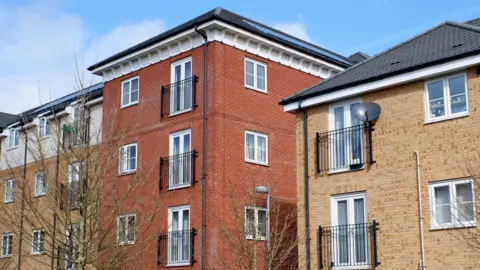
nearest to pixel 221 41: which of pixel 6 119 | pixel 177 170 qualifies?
pixel 177 170

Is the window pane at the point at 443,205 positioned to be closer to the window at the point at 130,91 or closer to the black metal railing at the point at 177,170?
the black metal railing at the point at 177,170

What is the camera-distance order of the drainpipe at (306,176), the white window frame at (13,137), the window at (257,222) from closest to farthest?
the drainpipe at (306,176), the window at (257,222), the white window frame at (13,137)

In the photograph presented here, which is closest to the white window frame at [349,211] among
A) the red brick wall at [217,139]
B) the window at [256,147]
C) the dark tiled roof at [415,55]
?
the dark tiled roof at [415,55]

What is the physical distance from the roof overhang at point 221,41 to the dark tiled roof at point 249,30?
0.36 feet

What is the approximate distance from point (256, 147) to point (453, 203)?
808 centimetres

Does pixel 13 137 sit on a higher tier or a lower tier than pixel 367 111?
higher

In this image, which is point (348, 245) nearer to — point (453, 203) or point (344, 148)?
point (344, 148)

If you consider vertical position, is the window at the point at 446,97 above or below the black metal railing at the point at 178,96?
below

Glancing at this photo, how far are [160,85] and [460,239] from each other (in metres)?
11.6

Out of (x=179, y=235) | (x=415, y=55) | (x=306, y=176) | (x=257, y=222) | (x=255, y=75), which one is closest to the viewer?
(x=415, y=55)

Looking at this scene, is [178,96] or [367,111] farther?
[178,96]

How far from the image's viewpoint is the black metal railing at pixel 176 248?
20672 millimetres

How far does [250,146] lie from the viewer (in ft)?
71.7

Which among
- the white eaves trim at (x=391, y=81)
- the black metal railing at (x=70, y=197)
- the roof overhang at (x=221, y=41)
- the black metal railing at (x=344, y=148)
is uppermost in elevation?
the roof overhang at (x=221, y=41)
